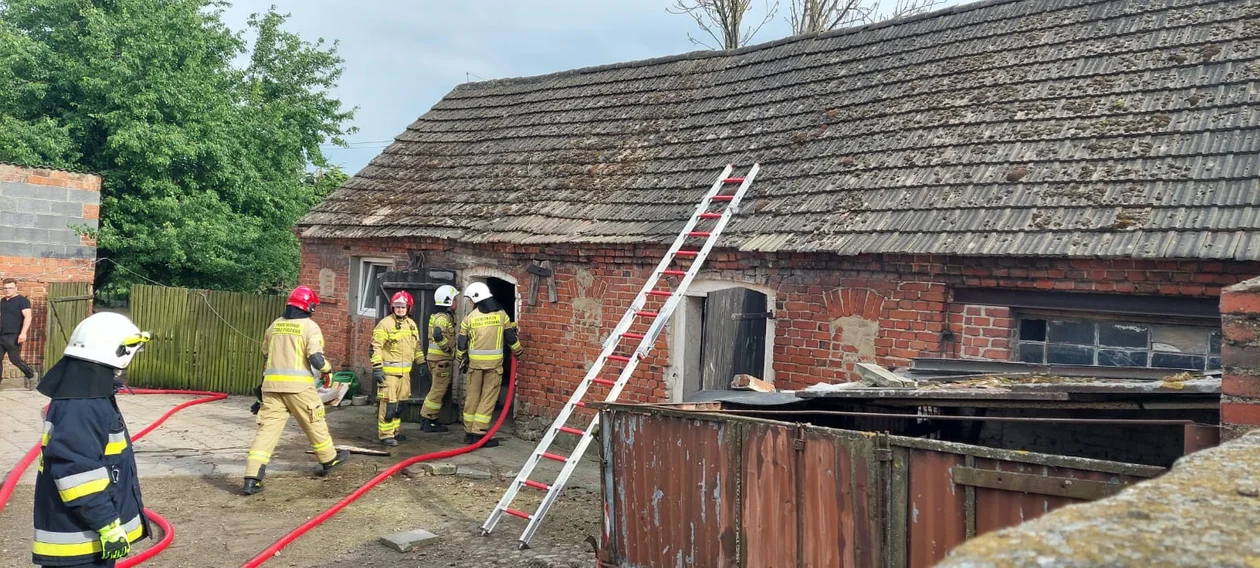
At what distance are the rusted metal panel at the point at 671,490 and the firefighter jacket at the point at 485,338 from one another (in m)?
5.24

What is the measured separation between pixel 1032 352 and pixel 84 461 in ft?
21.0

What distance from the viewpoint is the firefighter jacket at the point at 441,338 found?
10805mm

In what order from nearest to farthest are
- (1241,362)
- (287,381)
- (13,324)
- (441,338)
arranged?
(1241,362), (287,381), (441,338), (13,324)

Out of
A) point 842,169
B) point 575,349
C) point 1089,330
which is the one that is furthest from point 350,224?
point 1089,330

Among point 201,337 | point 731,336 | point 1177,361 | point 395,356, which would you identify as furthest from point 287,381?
point 1177,361

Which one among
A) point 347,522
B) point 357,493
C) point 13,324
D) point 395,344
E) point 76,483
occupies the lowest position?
point 347,522

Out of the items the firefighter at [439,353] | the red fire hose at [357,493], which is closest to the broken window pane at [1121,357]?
the red fire hose at [357,493]

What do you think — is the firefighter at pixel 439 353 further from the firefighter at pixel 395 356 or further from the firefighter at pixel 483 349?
the firefighter at pixel 483 349

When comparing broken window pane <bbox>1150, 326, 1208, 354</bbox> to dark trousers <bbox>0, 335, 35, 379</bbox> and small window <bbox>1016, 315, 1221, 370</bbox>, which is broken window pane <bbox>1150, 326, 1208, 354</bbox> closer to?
small window <bbox>1016, 315, 1221, 370</bbox>

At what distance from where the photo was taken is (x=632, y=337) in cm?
882

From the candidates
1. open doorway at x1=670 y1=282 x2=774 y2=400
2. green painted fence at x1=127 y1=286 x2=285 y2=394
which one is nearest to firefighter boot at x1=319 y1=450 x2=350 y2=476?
open doorway at x1=670 y1=282 x2=774 y2=400

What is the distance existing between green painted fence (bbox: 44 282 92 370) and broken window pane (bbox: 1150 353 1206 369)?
1480cm

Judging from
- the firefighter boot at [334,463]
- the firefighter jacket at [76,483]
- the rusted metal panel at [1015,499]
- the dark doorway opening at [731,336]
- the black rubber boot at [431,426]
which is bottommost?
the firefighter boot at [334,463]

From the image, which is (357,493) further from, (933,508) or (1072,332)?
(1072,332)
